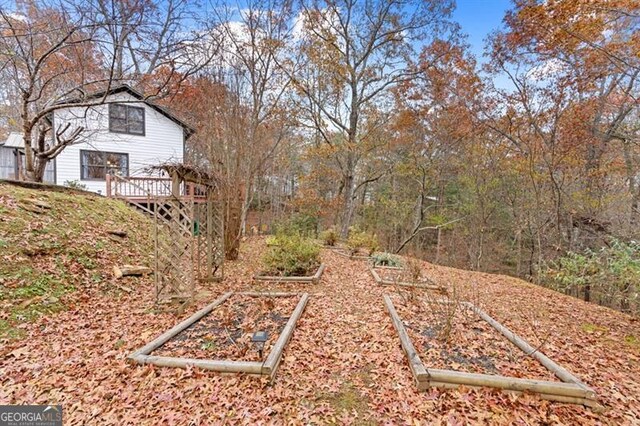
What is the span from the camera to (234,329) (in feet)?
12.9

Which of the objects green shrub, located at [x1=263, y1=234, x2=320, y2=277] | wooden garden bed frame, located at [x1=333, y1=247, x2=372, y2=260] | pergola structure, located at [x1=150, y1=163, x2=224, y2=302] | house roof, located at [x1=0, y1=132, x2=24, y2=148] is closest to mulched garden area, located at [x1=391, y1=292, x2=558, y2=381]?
green shrub, located at [x1=263, y1=234, x2=320, y2=277]

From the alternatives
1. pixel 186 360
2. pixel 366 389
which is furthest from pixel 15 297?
pixel 366 389

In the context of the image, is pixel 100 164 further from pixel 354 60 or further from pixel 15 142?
pixel 354 60

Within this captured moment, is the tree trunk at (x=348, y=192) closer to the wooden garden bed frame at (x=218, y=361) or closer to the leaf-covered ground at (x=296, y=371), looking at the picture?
the leaf-covered ground at (x=296, y=371)

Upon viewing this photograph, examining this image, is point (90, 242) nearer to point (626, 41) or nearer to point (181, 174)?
point (181, 174)

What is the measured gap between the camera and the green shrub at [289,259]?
6.73 metres

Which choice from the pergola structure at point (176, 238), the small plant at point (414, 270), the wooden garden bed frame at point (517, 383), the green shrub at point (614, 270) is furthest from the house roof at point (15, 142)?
the green shrub at point (614, 270)

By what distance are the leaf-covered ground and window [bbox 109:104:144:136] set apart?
9511mm

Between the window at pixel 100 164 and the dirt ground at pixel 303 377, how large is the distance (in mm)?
10501

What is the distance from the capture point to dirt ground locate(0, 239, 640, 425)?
2.52m

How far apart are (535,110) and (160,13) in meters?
10.6

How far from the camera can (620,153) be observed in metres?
9.27

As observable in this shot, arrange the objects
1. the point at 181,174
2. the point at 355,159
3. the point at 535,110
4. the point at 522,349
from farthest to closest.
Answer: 1. the point at 355,159
2. the point at 535,110
3. the point at 181,174
4. the point at 522,349

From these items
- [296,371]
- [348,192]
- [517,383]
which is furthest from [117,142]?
[517,383]
